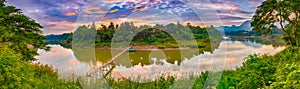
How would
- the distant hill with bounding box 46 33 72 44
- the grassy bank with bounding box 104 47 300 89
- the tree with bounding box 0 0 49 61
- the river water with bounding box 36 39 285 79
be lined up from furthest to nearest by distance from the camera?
the distant hill with bounding box 46 33 72 44 < the river water with bounding box 36 39 285 79 < the tree with bounding box 0 0 49 61 < the grassy bank with bounding box 104 47 300 89

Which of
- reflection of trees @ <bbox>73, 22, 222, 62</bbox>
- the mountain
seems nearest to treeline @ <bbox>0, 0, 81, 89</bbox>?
reflection of trees @ <bbox>73, 22, 222, 62</bbox>

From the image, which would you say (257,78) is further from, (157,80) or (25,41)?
(25,41)

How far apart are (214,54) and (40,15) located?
4.64 meters

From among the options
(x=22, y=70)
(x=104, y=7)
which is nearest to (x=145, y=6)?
(x=104, y=7)

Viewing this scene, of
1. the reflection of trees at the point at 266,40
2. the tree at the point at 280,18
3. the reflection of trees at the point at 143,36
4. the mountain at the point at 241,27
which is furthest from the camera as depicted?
the mountain at the point at 241,27

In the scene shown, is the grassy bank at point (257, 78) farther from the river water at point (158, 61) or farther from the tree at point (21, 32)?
the tree at point (21, 32)

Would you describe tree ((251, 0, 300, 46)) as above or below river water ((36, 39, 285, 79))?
above

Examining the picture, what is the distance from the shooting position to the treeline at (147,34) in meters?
7.06

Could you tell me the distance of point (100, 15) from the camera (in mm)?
7324

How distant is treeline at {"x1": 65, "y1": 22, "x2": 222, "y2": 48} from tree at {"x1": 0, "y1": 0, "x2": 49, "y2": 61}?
2.62 feet

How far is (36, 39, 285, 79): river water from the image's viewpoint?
687 centimetres

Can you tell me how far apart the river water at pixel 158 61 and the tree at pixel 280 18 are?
0.69 metres

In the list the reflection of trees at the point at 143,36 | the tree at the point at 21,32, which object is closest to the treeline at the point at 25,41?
the tree at the point at 21,32

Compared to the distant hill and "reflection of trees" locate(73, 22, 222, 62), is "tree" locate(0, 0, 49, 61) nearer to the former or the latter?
"reflection of trees" locate(73, 22, 222, 62)
